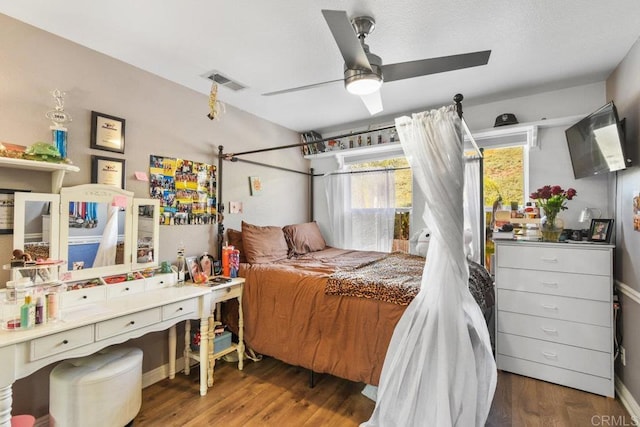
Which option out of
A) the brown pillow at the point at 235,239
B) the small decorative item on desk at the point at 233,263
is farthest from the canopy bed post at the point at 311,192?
the small decorative item on desk at the point at 233,263

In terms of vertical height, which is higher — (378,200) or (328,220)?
(378,200)

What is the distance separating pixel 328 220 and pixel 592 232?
8.87ft

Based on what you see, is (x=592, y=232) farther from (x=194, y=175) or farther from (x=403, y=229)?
(x=194, y=175)

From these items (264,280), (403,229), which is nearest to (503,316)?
(403,229)

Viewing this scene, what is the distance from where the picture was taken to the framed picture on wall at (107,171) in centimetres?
205

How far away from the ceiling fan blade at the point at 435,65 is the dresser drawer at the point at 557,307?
69.7 inches

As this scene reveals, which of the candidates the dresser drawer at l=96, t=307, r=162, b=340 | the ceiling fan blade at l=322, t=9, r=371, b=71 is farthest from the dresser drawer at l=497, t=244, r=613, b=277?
the dresser drawer at l=96, t=307, r=162, b=340

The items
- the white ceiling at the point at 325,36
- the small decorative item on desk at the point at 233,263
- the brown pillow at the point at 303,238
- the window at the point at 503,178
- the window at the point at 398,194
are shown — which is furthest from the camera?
the window at the point at 398,194

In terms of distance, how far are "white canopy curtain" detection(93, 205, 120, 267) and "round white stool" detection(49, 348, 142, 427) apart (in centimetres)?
60

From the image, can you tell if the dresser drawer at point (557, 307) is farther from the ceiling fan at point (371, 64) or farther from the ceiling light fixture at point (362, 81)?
the ceiling light fixture at point (362, 81)

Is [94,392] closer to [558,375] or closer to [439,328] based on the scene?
[439,328]

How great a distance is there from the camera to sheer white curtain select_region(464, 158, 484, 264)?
2912mm

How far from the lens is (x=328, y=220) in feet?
13.5

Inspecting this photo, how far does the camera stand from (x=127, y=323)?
1.70 metres
